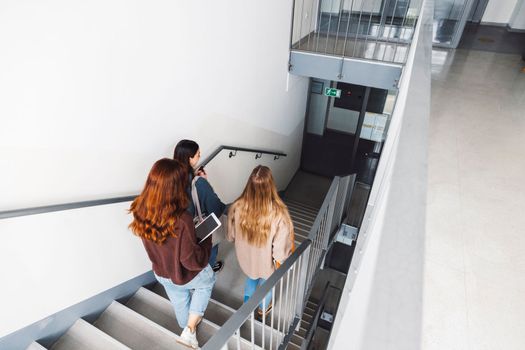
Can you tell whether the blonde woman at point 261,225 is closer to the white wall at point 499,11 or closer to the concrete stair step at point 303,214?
the concrete stair step at point 303,214

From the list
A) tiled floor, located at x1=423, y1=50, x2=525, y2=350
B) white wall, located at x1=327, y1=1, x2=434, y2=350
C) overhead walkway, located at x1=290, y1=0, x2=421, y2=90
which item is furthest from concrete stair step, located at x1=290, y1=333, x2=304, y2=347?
overhead walkway, located at x1=290, y1=0, x2=421, y2=90

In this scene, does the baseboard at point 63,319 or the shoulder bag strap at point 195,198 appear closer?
the baseboard at point 63,319

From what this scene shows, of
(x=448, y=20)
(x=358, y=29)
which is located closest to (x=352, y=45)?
(x=358, y=29)

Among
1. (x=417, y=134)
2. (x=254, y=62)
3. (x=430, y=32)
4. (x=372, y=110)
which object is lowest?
(x=372, y=110)

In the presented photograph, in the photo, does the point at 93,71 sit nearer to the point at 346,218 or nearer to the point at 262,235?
the point at 262,235

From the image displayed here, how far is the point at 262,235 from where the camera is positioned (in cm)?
217

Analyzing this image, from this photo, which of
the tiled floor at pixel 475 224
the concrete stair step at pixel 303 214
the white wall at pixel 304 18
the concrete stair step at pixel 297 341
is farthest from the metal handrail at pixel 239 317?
the white wall at pixel 304 18

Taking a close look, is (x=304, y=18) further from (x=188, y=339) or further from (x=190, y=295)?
(x=188, y=339)

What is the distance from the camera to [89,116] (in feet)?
6.34

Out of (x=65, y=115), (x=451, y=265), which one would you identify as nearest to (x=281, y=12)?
(x=65, y=115)

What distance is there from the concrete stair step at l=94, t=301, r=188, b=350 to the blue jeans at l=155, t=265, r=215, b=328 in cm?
19

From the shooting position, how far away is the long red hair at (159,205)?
1744 millimetres

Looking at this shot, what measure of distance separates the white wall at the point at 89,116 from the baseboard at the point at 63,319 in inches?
2.6

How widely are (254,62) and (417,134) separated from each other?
321 centimetres
